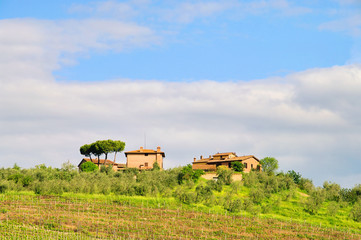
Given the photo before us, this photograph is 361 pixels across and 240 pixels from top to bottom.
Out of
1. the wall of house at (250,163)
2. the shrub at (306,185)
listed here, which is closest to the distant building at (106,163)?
the wall of house at (250,163)

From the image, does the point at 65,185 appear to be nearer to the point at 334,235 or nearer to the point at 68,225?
the point at 68,225

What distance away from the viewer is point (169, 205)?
64.7 m

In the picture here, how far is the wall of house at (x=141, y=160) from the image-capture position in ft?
305

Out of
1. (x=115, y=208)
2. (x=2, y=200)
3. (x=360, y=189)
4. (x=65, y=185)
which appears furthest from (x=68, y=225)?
(x=360, y=189)

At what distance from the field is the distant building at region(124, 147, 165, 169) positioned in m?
26.4

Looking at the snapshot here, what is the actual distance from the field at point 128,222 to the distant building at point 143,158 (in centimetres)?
2640

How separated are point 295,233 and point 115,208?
2161 cm

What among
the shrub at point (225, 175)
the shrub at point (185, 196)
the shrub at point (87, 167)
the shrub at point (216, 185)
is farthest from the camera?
the shrub at point (87, 167)

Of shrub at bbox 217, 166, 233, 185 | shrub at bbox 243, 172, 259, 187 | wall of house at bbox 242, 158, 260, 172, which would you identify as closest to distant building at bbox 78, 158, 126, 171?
shrub at bbox 217, 166, 233, 185

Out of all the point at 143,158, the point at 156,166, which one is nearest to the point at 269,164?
the point at 156,166

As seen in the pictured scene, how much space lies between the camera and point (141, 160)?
9325cm

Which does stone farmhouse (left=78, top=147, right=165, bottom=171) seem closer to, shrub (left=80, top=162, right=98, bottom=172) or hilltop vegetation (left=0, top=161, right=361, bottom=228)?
shrub (left=80, top=162, right=98, bottom=172)

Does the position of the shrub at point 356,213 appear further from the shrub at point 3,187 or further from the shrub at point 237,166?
the shrub at point 3,187

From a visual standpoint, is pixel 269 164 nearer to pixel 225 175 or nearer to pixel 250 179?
pixel 250 179
